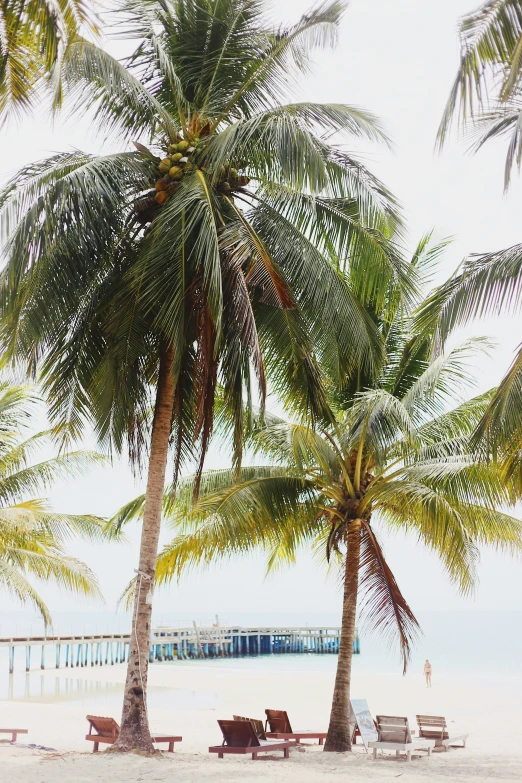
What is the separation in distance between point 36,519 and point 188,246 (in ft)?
33.0

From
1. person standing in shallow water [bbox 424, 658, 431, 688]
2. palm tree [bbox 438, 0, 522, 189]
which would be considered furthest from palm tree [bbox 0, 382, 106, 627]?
person standing in shallow water [bbox 424, 658, 431, 688]

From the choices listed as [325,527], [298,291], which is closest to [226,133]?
[298,291]

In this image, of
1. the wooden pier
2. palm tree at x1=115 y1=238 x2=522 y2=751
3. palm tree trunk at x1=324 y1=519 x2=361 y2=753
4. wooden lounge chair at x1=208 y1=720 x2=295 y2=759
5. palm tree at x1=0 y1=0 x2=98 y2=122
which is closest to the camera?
palm tree at x1=0 y1=0 x2=98 y2=122

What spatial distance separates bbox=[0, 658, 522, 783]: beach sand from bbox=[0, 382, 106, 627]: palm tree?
3.22m

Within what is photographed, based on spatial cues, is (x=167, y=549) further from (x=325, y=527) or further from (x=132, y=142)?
(x=132, y=142)

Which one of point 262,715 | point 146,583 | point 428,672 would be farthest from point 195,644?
point 146,583

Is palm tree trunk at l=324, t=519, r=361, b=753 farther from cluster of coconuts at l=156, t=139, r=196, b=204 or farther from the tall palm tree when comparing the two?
cluster of coconuts at l=156, t=139, r=196, b=204

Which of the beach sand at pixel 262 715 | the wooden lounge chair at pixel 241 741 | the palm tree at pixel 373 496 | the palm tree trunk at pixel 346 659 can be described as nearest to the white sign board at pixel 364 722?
the beach sand at pixel 262 715

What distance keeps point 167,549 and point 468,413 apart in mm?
5626

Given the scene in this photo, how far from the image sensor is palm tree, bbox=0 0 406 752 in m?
10.6

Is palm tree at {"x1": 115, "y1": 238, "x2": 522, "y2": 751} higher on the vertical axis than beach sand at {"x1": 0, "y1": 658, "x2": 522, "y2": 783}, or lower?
higher

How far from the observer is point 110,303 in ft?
37.3

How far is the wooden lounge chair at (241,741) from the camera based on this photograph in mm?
11914

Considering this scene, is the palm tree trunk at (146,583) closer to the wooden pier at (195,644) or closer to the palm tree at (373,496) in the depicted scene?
the palm tree at (373,496)
